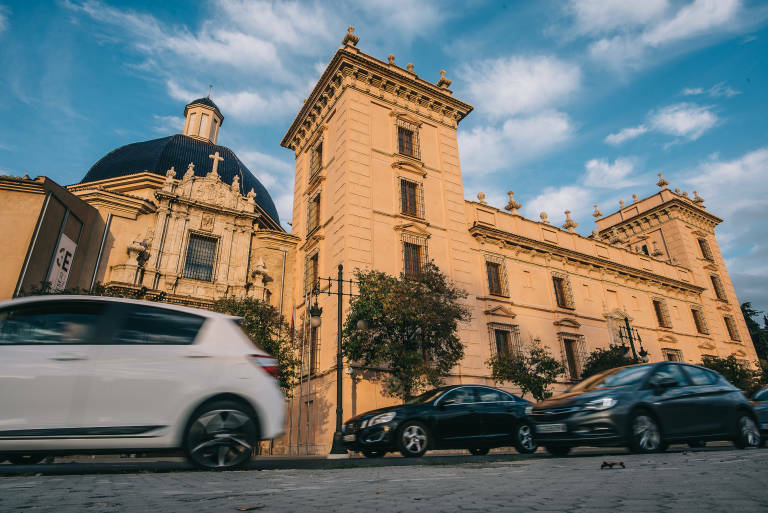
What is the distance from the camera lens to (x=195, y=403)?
13.6 feet

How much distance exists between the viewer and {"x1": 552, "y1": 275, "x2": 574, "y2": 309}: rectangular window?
2381 cm

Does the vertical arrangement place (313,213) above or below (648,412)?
above

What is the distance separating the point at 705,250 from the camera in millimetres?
34969

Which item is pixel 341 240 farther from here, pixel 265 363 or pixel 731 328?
pixel 731 328

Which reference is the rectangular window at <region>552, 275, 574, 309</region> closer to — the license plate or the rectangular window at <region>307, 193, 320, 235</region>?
the rectangular window at <region>307, 193, 320, 235</region>

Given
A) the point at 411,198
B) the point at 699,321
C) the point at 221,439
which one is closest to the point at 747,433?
the point at 221,439

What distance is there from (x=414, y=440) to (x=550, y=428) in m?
2.49

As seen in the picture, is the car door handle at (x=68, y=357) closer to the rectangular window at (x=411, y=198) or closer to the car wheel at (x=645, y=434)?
the car wheel at (x=645, y=434)

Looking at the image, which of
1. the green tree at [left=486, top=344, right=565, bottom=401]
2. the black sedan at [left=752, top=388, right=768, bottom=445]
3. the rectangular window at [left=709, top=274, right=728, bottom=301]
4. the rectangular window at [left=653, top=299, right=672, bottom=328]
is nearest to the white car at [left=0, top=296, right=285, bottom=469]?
the black sedan at [left=752, top=388, right=768, bottom=445]

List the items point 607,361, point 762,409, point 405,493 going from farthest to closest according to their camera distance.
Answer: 1. point 607,361
2. point 762,409
3. point 405,493

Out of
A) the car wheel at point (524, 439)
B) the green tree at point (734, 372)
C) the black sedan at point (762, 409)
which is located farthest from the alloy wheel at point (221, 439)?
the green tree at point (734, 372)

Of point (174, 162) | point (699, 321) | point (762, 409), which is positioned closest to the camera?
point (762, 409)

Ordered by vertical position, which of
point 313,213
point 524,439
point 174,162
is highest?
point 174,162

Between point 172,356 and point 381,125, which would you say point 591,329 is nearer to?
point 381,125
